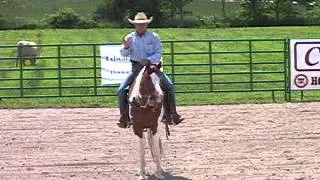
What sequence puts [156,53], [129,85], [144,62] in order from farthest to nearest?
[129,85]
[156,53]
[144,62]

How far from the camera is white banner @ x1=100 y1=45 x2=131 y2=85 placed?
17.8m

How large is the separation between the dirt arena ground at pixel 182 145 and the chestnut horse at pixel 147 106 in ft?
1.19

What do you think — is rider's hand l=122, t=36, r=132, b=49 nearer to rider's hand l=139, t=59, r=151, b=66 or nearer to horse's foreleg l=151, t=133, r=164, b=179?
rider's hand l=139, t=59, r=151, b=66

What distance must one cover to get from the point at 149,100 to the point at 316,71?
9.72m

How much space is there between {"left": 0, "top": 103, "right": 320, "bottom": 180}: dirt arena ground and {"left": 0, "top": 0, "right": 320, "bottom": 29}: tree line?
36.1 meters

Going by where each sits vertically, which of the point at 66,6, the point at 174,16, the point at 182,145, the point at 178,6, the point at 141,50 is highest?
the point at 66,6

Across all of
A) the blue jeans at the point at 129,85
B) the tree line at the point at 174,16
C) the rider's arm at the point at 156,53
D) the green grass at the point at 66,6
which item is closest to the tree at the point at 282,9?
the tree line at the point at 174,16

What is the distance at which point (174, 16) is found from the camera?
5716 cm

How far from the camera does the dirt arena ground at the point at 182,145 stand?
9609mm

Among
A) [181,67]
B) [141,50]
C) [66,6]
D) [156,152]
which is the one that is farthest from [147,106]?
[66,6]

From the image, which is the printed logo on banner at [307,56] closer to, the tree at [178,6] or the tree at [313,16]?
the tree at [313,16]

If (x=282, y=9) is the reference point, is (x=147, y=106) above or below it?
below

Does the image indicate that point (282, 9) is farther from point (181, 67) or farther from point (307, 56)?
point (307, 56)

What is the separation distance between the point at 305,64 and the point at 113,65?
473 cm
